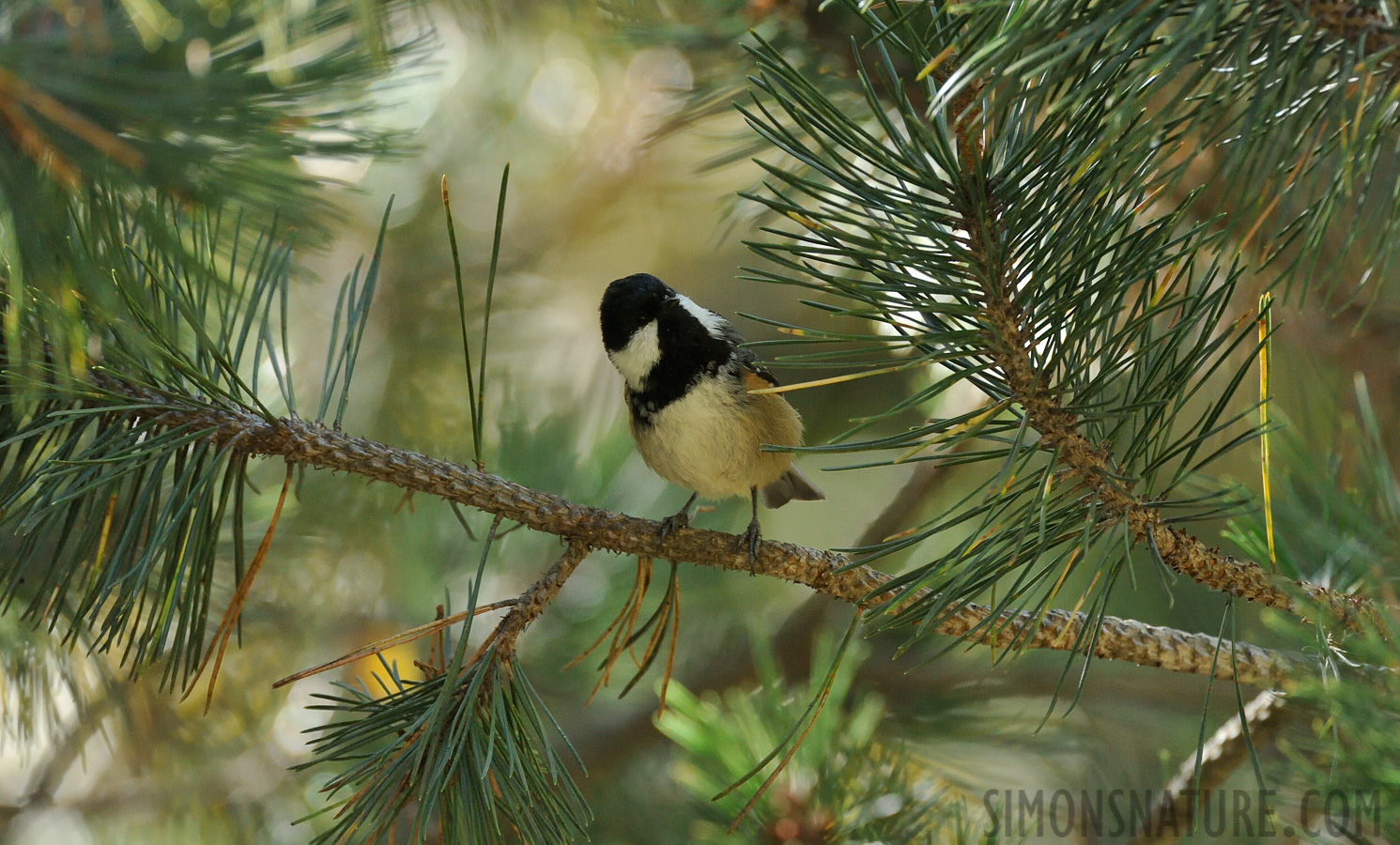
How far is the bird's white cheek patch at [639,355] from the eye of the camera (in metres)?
1.53

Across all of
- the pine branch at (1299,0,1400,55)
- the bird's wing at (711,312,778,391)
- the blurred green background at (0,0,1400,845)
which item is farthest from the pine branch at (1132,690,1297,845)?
the bird's wing at (711,312,778,391)

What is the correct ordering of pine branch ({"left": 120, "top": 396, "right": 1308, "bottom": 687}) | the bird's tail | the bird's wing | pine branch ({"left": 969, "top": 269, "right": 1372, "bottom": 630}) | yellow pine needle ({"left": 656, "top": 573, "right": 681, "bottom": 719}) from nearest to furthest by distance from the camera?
pine branch ({"left": 969, "top": 269, "right": 1372, "bottom": 630}), pine branch ({"left": 120, "top": 396, "right": 1308, "bottom": 687}), yellow pine needle ({"left": 656, "top": 573, "right": 681, "bottom": 719}), the bird's wing, the bird's tail

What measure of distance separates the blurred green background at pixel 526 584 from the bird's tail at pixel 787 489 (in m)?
0.16

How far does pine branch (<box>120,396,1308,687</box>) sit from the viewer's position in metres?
0.81

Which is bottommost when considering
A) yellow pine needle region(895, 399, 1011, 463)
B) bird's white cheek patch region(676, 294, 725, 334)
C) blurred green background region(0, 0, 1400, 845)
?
blurred green background region(0, 0, 1400, 845)

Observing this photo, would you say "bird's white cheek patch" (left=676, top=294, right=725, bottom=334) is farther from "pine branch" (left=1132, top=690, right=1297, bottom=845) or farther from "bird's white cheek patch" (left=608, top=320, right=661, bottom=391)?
"pine branch" (left=1132, top=690, right=1297, bottom=845)

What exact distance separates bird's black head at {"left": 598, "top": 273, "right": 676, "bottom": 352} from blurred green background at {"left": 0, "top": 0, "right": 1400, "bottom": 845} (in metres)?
0.16

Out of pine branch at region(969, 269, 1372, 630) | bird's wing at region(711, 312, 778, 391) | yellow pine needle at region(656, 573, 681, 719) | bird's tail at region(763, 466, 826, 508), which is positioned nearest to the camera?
pine branch at region(969, 269, 1372, 630)

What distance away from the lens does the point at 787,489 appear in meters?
1.86

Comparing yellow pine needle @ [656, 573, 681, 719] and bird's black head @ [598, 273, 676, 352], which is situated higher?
bird's black head @ [598, 273, 676, 352]

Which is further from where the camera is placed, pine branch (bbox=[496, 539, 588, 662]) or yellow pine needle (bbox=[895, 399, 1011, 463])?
pine branch (bbox=[496, 539, 588, 662])

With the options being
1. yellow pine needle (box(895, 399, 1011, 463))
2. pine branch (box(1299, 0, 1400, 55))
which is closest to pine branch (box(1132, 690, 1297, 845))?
yellow pine needle (box(895, 399, 1011, 463))

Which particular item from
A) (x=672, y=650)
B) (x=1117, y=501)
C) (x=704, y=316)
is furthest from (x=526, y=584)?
(x=1117, y=501)

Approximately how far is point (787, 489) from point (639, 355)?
471 millimetres
